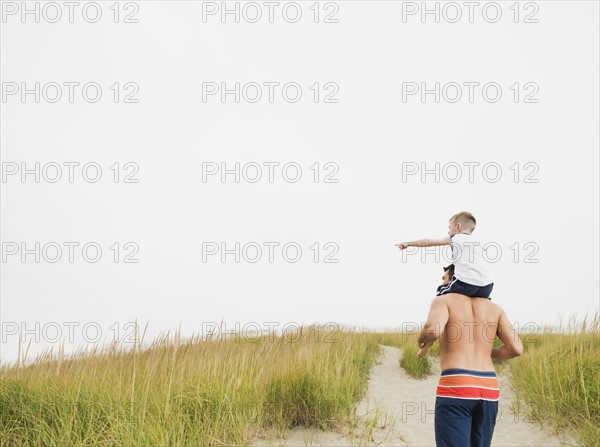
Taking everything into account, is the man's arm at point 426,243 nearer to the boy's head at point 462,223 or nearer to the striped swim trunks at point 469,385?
the boy's head at point 462,223

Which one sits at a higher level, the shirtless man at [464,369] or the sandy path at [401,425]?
the shirtless man at [464,369]

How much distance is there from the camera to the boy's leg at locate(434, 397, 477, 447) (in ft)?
10.0

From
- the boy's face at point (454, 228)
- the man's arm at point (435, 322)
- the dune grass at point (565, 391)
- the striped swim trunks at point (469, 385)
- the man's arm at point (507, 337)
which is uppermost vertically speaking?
the boy's face at point (454, 228)

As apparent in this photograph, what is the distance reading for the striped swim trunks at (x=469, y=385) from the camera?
10.1ft

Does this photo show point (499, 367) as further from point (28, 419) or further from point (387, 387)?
point (28, 419)

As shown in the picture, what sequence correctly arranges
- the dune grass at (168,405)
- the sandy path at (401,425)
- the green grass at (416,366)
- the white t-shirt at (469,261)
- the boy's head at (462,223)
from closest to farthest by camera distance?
the white t-shirt at (469,261) → the boy's head at (462,223) → the dune grass at (168,405) → the sandy path at (401,425) → the green grass at (416,366)

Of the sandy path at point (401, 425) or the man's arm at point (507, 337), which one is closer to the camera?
the man's arm at point (507, 337)

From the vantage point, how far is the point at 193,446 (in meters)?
4.36

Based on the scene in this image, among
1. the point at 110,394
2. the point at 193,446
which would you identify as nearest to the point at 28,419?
the point at 110,394

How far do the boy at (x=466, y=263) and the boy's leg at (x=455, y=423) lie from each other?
2.34 ft

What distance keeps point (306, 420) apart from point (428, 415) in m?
2.78

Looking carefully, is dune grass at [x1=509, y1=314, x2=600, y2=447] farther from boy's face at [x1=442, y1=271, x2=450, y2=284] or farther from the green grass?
boy's face at [x1=442, y1=271, x2=450, y2=284]

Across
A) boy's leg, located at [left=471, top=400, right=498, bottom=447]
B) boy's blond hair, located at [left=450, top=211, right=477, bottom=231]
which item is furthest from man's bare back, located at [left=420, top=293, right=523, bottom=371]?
boy's blond hair, located at [left=450, top=211, right=477, bottom=231]

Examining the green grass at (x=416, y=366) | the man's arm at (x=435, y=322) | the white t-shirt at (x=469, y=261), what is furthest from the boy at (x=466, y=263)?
the green grass at (x=416, y=366)
